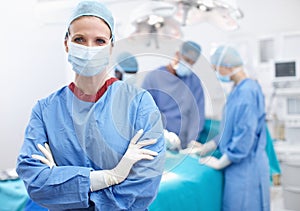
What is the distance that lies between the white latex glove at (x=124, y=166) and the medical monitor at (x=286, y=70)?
267 centimetres

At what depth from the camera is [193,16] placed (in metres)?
2.29

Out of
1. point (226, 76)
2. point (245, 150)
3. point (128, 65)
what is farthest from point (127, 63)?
point (226, 76)

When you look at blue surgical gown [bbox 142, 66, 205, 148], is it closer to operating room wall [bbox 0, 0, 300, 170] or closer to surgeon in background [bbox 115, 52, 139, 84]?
surgeon in background [bbox 115, 52, 139, 84]

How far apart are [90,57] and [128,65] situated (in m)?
0.13

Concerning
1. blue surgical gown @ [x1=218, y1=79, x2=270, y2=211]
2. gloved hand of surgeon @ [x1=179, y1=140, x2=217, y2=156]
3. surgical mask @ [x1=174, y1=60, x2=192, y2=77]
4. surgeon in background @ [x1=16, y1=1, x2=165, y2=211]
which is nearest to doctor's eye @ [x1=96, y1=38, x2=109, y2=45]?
surgeon in background @ [x1=16, y1=1, x2=165, y2=211]

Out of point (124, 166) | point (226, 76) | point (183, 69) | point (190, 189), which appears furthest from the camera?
point (226, 76)

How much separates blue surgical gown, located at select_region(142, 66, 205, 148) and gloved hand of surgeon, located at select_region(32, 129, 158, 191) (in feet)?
0.41

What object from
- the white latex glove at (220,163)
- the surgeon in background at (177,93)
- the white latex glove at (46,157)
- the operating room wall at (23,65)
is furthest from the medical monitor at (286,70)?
the white latex glove at (46,157)

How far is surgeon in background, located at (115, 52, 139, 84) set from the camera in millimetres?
991

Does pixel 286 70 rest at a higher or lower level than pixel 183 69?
higher

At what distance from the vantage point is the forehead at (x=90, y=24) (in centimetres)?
96

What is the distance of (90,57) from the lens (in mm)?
973

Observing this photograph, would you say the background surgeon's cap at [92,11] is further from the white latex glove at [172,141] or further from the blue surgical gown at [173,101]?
the white latex glove at [172,141]

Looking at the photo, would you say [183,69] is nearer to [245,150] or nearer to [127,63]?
[127,63]
